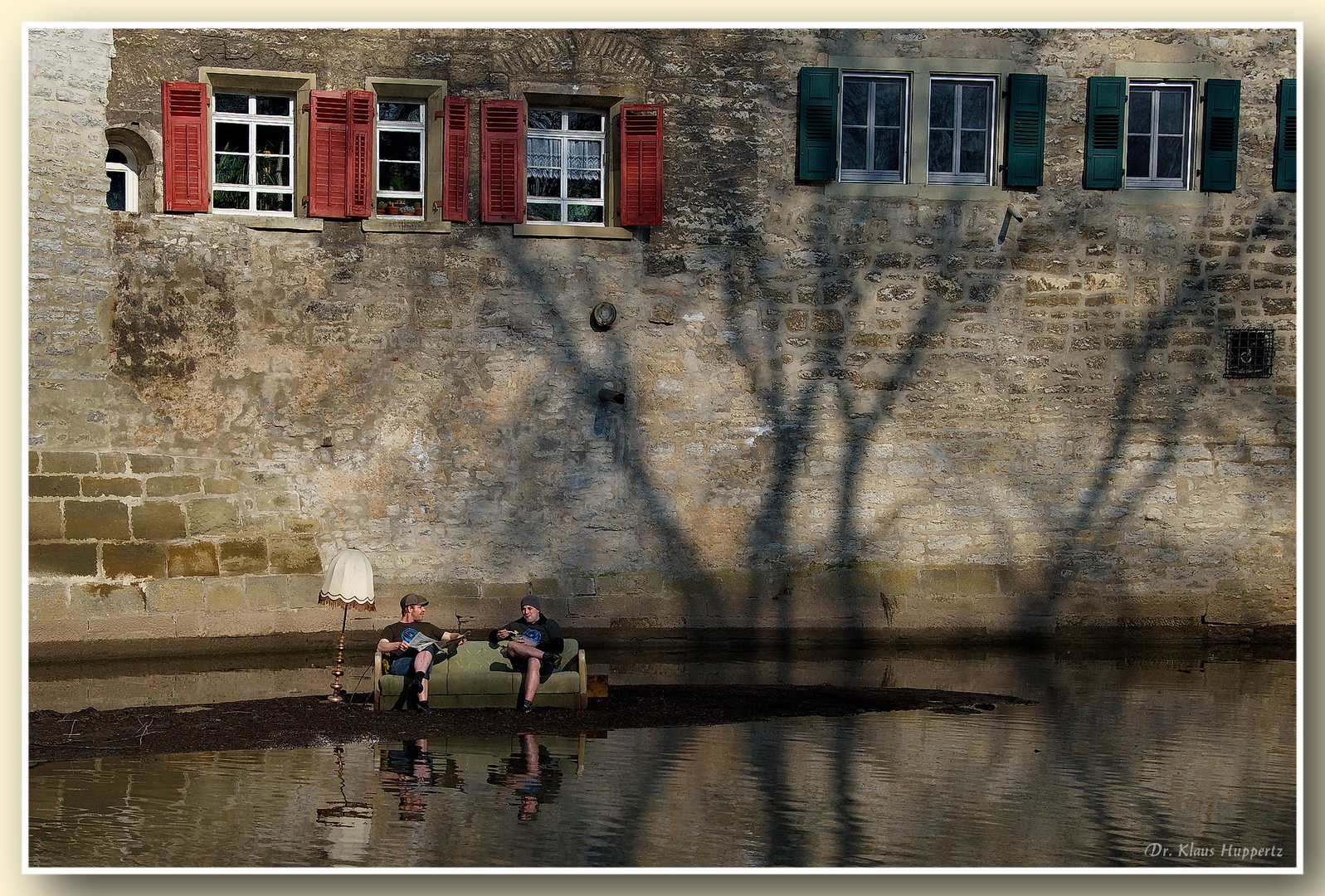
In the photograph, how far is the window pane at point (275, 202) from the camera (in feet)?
48.2

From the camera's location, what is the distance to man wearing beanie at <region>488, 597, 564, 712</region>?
10.6m

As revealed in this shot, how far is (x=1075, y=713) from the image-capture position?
432 inches

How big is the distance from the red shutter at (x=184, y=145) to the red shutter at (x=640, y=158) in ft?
13.1

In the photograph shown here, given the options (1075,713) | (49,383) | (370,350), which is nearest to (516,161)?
(370,350)

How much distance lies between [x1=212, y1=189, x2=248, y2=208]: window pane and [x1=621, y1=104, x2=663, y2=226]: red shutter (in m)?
3.65

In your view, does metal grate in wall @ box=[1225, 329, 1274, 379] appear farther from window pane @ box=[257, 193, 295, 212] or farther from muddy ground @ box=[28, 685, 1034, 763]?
window pane @ box=[257, 193, 295, 212]

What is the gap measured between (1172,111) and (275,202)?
899cm

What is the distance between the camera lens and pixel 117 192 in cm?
1445

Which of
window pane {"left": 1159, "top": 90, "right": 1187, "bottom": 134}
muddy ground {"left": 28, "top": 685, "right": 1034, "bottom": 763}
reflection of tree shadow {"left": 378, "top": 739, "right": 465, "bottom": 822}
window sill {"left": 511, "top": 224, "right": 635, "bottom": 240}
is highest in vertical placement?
window pane {"left": 1159, "top": 90, "right": 1187, "bottom": 134}

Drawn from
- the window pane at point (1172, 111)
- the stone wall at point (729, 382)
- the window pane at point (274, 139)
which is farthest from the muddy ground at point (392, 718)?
the window pane at point (1172, 111)

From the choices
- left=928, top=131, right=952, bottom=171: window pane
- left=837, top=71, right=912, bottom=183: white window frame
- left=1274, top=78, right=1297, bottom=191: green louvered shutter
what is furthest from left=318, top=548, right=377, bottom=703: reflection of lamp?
left=1274, top=78, right=1297, bottom=191: green louvered shutter

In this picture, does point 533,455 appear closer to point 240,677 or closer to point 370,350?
point 370,350

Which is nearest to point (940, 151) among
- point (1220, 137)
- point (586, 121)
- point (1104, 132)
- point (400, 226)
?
point (1104, 132)

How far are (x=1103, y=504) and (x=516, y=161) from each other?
6.80m
